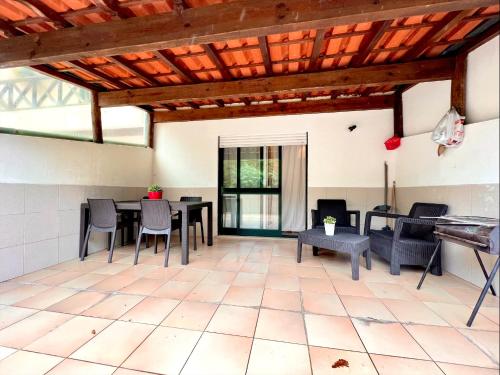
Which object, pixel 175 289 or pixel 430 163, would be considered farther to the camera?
pixel 430 163

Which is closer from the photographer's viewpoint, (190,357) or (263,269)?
(190,357)

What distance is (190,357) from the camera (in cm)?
138

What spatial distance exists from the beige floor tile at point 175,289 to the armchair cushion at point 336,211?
236 centimetres

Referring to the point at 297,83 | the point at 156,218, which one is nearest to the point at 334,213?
the point at 297,83

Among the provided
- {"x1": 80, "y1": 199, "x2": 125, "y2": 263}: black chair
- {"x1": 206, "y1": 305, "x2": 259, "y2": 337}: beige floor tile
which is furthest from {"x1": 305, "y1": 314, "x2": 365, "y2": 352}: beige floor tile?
{"x1": 80, "y1": 199, "x2": 125, "y2": 263}: black chair

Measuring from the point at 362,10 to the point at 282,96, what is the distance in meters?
2.48

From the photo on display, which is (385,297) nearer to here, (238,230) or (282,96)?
(238,230)

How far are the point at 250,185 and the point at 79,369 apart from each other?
12.4 ft

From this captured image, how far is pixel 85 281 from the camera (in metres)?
2.46

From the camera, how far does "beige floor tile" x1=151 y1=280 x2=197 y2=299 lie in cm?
215

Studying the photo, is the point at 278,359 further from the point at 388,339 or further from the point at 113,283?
the point at 113,283

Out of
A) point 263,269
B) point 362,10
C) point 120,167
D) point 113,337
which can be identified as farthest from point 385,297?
point 120,167

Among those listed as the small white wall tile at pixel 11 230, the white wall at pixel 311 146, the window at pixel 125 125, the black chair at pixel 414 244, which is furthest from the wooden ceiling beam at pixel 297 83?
the small white wall tile at pixel 11 230

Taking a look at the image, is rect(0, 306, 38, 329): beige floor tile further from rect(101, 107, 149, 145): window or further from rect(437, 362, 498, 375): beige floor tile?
rect(437, 362, 498, 375): beige floor tile
